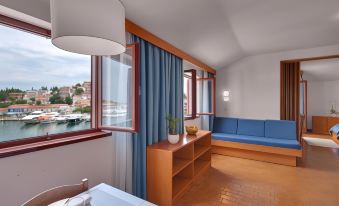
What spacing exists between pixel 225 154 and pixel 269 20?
9.55ft

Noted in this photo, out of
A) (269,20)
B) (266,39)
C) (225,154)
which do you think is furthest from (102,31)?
(225,154)

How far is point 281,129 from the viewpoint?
4074mm

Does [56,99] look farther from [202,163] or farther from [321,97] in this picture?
[321,97]

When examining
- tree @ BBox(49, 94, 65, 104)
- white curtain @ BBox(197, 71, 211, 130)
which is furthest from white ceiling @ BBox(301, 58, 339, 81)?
tree @ BBox(49, 94, 65, 104)

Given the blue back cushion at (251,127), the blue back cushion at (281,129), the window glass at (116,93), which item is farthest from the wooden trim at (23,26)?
the blue back cushion at (281,129)

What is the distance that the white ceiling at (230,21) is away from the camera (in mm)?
2031

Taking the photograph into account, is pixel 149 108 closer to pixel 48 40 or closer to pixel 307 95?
pixel 48 40

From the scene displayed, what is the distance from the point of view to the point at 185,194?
8.30ft

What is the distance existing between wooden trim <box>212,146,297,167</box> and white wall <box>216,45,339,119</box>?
1131 millimetres

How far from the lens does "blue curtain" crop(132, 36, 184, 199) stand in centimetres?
228

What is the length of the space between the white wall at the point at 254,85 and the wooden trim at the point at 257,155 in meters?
1.13

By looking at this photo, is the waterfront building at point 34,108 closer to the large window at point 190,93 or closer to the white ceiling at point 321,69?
the large window at point 190,93

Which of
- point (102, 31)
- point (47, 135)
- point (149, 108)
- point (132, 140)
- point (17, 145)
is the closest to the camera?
point (102, 31)

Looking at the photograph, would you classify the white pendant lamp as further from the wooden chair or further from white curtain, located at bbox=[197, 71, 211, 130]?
white curtain, located at bbox=[197, 71, 211, 130]
